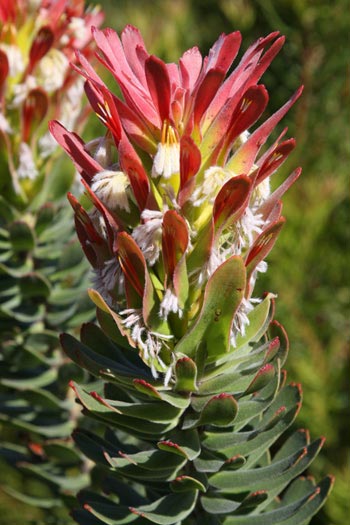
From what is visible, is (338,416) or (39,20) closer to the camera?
(39,20)

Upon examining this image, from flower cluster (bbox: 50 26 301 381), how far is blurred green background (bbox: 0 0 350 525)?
109 cm

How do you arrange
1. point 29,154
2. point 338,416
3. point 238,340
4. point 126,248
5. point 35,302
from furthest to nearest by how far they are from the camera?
point 338,416 < point 35,302 < point 29,154 < point 238,340 < point 126,248

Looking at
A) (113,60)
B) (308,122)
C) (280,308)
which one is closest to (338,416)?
(280,308)

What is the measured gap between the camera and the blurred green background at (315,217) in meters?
1.98

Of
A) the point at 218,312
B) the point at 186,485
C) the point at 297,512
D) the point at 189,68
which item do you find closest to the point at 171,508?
the point at 186,485

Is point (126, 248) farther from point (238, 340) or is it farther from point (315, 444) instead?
point (315, 444)

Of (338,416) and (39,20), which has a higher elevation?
(39,20)

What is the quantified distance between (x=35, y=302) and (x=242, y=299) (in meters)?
0.76

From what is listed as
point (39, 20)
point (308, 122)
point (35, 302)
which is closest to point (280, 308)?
point (308, 122)

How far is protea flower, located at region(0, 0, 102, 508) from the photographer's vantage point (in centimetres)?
142

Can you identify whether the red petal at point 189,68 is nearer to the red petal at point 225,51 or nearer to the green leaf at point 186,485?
the red petal at point 225,51

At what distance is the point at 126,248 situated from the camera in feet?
2.84

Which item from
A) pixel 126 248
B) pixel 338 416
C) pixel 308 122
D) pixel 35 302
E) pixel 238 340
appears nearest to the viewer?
pixel 126 248

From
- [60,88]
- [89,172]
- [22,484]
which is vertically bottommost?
[22,484]
